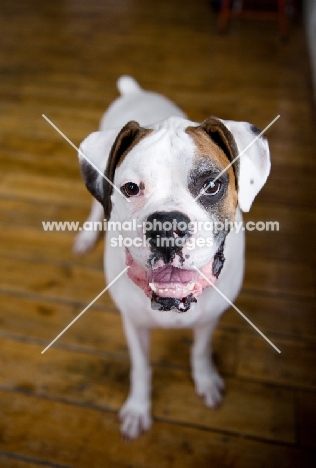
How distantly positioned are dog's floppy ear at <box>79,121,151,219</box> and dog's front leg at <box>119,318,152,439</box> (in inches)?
19.0

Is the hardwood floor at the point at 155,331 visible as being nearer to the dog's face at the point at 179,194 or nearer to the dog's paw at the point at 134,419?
the dog's paw at the point at 134,419

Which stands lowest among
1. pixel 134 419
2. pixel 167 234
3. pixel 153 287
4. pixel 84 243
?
pixel 134 419

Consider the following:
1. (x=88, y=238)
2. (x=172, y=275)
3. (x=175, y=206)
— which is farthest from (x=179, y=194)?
(x=88, y=238)

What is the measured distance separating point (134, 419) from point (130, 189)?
87 centimetres

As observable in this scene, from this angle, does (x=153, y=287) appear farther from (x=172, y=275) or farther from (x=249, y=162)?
(x=249, y=162)

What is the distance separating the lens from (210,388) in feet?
5.20

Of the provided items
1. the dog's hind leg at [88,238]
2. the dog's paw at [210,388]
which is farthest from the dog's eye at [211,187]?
the dog's hind leg at [88,238]

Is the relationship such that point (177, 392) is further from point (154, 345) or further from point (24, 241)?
point (24, 241)

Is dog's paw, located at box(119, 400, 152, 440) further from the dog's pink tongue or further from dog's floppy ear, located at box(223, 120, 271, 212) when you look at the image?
dog's floppy ear, located at box(223, 120, 271, 212)

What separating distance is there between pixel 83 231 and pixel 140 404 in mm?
886

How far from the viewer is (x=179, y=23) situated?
13.0 feet

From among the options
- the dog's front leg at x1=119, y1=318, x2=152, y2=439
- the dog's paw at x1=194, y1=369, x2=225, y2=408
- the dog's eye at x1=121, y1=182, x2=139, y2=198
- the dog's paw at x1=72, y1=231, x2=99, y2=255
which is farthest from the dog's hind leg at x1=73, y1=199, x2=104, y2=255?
the dog's eye at x1=121, y1=182, x2=139, y2=198

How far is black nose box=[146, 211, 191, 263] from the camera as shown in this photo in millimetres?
947

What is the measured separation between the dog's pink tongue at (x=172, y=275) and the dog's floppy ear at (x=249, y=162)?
25cm
